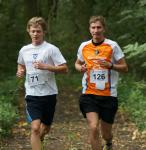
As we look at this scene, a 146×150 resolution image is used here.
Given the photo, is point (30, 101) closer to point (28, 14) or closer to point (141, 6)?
point (141, 6)

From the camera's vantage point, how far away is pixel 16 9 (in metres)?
23.4

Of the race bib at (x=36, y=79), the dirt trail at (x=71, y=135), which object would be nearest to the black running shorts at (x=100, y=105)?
the race bib at (x=36, y=79)

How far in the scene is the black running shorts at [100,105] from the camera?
7.13 m

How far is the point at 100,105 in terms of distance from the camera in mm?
7215

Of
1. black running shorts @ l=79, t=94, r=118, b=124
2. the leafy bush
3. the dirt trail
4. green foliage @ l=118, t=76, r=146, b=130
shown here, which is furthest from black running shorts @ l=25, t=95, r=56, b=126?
green foliage @ l=118, t=76, r=146, b=130

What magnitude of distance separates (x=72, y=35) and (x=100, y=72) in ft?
62.8

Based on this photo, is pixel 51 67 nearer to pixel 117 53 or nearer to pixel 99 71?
pixel 99 71

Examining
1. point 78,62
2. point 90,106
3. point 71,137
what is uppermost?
point 78,62

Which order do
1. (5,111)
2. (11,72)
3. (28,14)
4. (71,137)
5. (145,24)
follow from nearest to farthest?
(145,24) < (71,137) < (5,111) < (11,72) < (28,14)

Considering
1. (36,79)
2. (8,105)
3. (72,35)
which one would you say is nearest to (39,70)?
(36,79)

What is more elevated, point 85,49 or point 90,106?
point 85,49

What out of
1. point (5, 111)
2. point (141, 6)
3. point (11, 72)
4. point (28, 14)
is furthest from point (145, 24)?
point (28, 14)

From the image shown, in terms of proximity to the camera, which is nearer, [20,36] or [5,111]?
[5,111]

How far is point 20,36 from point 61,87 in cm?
492
